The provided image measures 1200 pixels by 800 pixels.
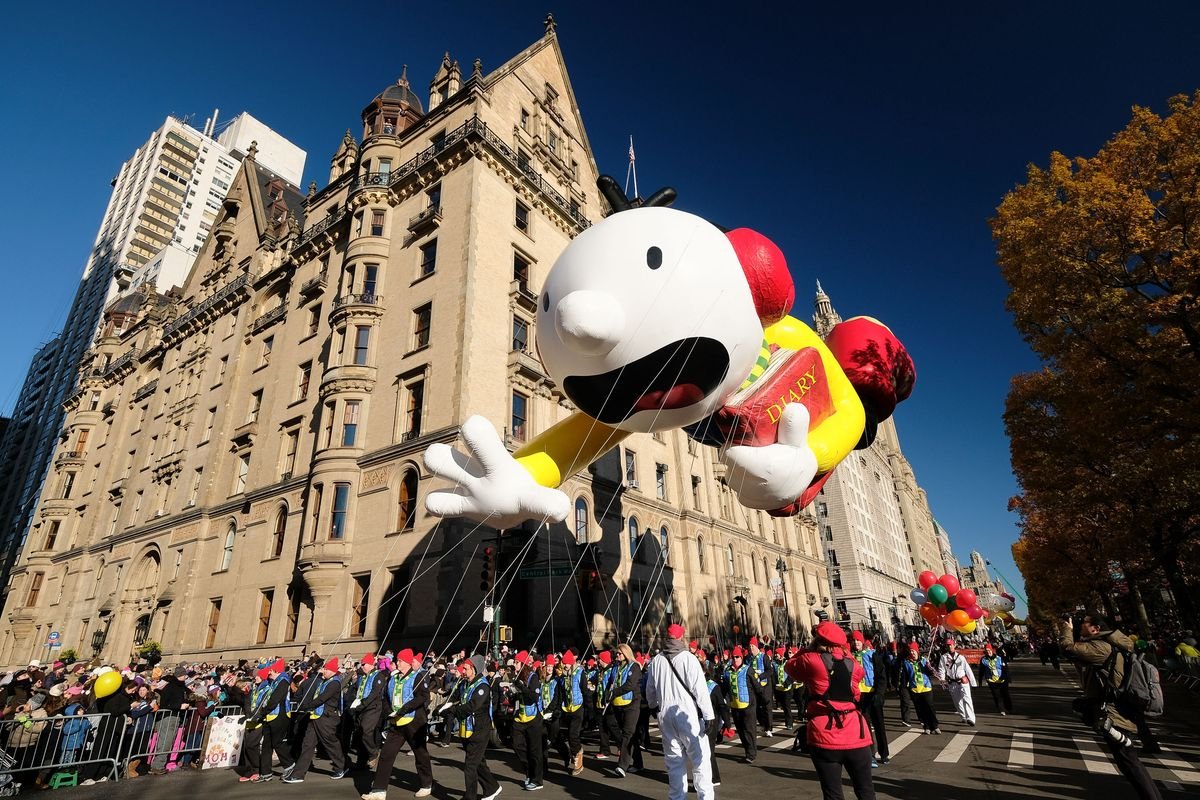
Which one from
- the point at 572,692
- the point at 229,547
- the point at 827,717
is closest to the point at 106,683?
the point at 572,692

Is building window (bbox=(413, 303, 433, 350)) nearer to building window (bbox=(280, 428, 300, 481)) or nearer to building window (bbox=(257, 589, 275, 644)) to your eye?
building window (bbox=(280, 428, 300, 481))

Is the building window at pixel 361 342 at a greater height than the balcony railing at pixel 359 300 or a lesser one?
lesser

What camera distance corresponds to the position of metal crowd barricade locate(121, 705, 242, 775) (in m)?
9.57

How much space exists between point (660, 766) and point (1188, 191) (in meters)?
13.7

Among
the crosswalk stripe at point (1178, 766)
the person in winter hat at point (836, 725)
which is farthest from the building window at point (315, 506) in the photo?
the crosswalk stripe at point (1178, 766)

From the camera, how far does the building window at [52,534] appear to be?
35.2 metres

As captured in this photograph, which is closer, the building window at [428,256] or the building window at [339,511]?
the building window at [339,511]

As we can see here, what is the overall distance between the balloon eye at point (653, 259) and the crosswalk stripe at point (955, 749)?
8.29m

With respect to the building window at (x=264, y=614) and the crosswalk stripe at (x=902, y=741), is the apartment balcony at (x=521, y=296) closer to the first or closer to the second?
the building window at (x=264, y=614)

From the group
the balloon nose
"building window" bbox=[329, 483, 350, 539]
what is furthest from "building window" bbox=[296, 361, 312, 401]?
the balloon nose

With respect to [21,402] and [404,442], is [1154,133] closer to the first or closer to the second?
[404,442]

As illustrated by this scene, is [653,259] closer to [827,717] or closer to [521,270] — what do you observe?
[827,717]

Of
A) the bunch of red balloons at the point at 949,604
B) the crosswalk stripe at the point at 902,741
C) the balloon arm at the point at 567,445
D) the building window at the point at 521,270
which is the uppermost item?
the building window at the point at 521,270

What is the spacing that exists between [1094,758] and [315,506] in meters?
19.8
